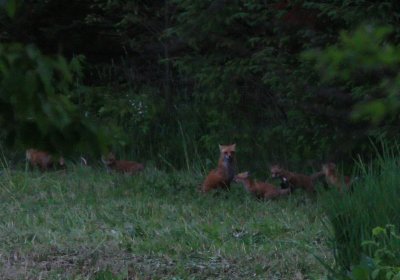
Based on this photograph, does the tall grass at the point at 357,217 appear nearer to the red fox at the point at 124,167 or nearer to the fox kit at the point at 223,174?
the fox kit at the point at 223,174

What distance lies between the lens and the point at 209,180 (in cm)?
986

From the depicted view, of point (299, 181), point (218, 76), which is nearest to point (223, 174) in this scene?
point (299, 181)

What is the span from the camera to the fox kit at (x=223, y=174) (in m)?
9.83

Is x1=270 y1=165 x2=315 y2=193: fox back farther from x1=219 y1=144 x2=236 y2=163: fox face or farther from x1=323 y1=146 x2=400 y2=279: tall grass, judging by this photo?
x1=323 y1=146 x2=400 y2=279: tall grass

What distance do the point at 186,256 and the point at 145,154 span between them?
5.82 metres

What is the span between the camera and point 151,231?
776cm

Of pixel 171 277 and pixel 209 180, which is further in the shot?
pixel 209 180

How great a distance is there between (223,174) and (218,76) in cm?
184

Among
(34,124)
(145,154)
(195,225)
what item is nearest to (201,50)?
(145,154)

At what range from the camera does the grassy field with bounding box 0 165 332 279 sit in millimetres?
6637

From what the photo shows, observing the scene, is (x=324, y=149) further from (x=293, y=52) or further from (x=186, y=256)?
(x=186, y=256)

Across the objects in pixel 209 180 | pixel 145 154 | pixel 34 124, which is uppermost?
pixel 34 124

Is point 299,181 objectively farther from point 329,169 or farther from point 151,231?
point 151,231

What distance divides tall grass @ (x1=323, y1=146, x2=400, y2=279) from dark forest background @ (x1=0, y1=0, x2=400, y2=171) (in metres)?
0.60
